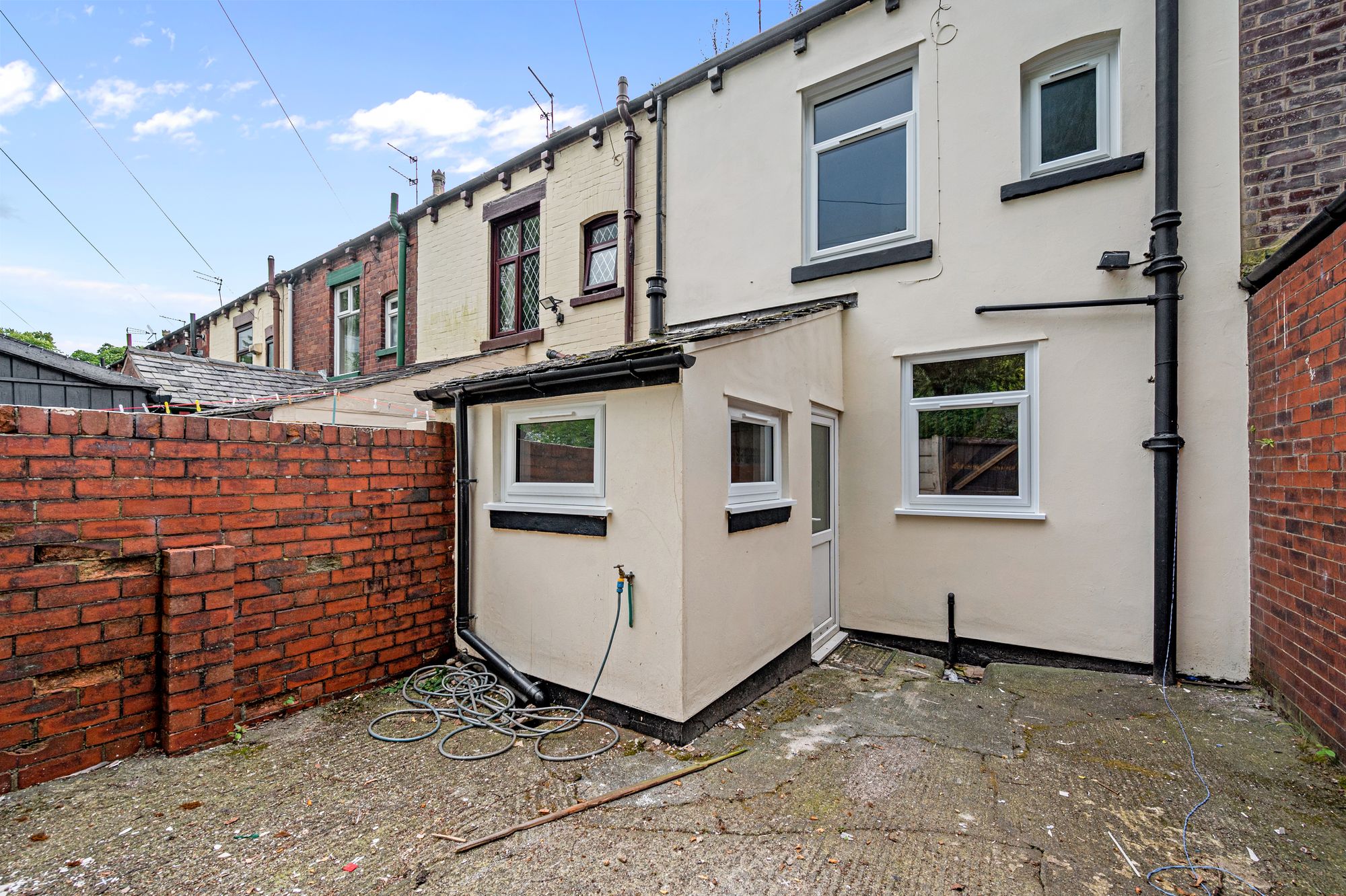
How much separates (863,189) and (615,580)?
173 inches

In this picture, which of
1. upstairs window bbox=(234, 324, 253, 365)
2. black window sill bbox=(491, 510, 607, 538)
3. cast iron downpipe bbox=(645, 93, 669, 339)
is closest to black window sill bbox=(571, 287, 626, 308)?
cast iron downpipe bbox=(645, 93, 669, 339)

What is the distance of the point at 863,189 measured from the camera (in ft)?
17.9

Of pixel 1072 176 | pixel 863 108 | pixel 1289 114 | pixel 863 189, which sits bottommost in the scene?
pixel 1072 176

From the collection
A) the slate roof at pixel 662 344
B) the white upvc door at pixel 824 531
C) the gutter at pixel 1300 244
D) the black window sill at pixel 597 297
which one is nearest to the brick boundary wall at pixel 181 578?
the slate roof at pixel 662 344

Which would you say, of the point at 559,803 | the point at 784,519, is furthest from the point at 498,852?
the point at 784,519

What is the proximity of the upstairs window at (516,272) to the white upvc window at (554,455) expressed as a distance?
4240 millimetres

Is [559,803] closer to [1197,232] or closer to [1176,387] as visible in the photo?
[1176,387]

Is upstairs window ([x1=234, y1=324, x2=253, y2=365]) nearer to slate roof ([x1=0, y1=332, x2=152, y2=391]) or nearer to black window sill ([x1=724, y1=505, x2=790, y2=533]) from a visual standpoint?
slate roof ([x1=0, y1=332, x2=152, y2=391])

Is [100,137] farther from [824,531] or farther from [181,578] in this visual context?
[824,531]

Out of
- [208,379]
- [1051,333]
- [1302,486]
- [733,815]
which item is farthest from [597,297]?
[1302,486]

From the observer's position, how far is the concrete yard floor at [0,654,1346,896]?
7.06 feet

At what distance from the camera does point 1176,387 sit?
4.04 m

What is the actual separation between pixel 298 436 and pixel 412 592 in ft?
4.43

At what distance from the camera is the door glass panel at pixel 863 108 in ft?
17.4
